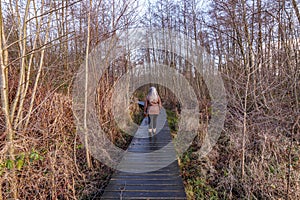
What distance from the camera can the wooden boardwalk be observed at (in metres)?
2.91

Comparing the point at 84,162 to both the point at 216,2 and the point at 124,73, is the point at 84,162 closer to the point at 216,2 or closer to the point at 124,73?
the point at 124,73

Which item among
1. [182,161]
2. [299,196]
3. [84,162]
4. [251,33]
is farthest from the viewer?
[251,33]

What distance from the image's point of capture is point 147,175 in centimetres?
349

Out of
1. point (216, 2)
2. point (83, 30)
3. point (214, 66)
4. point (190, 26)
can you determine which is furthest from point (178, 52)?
point (83, 30)

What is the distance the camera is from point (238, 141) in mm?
4188

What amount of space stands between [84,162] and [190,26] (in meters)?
9.78

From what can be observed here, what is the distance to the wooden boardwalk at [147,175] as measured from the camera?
2.91 m

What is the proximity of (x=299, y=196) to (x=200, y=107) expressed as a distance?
477 centimetres

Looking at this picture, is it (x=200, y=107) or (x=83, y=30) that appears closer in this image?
(x=83, y=30)

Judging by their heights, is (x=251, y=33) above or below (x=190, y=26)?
below

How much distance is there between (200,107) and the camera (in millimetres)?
7426

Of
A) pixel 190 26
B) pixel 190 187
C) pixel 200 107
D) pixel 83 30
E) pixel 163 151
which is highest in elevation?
pixel 190 26

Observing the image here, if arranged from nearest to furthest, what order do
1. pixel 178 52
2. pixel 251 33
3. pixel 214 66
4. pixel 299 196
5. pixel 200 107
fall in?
pixel 299 196
pixel 251 33
pixel 200 107
pixel 214 66
pixel 178 52

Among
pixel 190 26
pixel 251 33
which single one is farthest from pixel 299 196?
pixel 190 26
